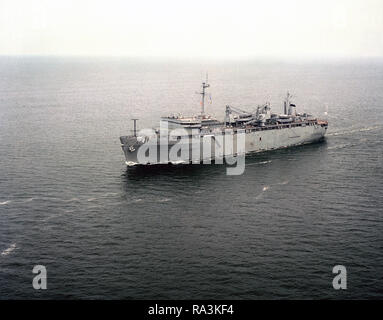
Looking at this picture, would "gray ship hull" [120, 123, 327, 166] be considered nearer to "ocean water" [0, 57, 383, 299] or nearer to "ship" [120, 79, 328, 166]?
"ship" [120, 79, 328, 166]

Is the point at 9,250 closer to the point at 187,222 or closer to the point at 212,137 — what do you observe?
the point at 187,222

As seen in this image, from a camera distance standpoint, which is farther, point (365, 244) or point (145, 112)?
point (145, 112)

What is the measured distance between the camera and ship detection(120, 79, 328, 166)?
94500 mm

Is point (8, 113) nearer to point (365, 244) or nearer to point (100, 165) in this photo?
point (100, 165)

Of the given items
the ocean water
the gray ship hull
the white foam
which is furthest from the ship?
the white foam

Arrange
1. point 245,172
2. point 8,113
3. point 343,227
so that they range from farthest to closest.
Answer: point 8,113 < point 245,172 < point 343,227

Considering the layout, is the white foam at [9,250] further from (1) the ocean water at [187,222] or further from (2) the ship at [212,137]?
(2) the ship at [212,137]

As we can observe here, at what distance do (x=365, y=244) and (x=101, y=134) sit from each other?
7564 cm

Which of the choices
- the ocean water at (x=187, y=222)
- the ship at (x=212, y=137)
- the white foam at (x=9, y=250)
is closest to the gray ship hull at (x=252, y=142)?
the ship at (x=212, y=137)
